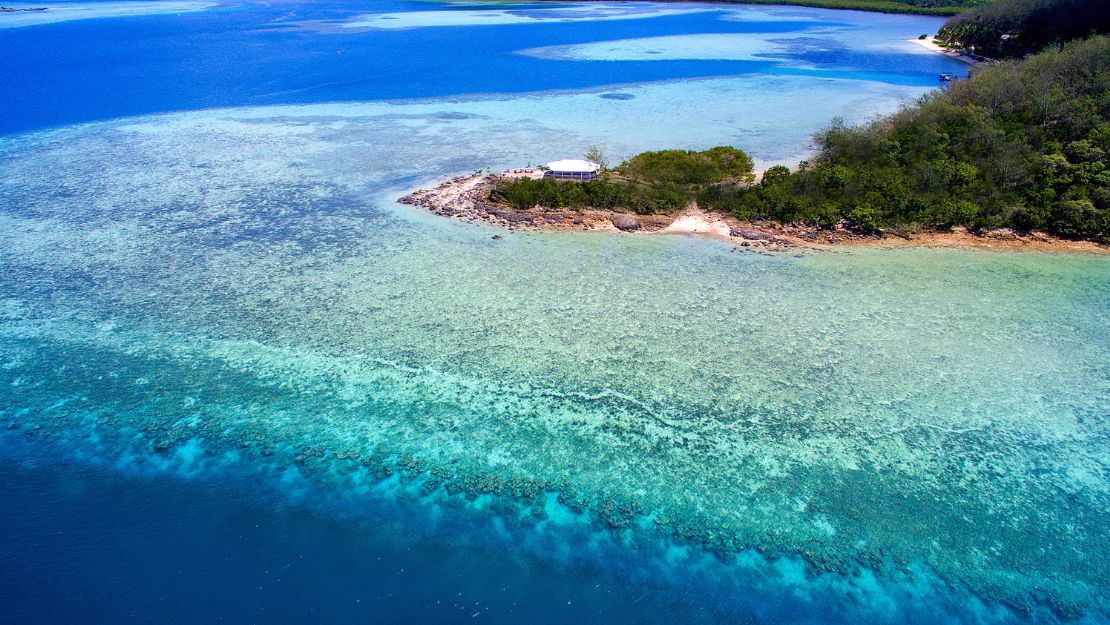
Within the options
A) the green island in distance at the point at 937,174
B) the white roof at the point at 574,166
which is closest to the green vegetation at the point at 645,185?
the green island in distance at the point at 937,174

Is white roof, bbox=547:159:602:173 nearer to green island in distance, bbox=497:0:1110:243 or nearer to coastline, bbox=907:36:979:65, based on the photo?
green island in distance, bbox=497:0:1110:243

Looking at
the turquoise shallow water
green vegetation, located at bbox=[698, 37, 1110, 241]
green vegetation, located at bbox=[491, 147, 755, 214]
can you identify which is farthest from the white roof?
green vegetation, located at bbox=[698, 37, 1110, 241]

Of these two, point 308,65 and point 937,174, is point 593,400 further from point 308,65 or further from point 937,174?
point 308,65

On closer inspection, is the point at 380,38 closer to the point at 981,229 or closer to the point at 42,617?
the point at 981,229

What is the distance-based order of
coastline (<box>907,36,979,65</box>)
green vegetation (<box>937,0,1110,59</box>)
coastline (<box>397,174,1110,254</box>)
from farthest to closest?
1. coastline (<box>907,36,979,65</box>)
2. green vegetation (<box>937,0,1110,59</box>)
3. coastline (<box>397,174,1110,254</box>)

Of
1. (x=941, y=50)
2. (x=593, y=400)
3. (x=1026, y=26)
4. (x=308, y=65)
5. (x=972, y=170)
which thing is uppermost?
(x=1026, y=26)

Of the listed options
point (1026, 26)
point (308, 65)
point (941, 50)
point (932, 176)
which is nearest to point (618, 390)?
point (932, 176)
